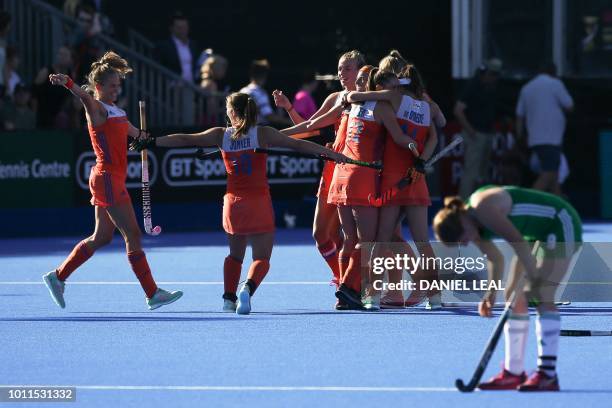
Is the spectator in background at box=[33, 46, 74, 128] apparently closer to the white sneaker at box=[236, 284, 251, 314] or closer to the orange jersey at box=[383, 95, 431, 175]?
the white sneaker at box=[236, 284, 251, 314]

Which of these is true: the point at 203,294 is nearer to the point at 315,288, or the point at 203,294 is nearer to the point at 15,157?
the point at 315,288

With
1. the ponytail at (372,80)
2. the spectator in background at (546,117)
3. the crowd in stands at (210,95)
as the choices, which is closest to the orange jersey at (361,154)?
the ponytail at (372,80)

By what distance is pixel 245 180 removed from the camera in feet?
37.2

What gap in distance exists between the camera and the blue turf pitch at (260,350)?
8.18m

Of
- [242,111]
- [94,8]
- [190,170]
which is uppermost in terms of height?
[94,8]

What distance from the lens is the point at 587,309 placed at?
38.5 ft

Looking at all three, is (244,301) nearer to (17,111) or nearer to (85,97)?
(85,97)

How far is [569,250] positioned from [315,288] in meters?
5.02

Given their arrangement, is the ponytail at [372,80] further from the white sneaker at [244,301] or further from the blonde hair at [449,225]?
the blonde hair at [449,225]

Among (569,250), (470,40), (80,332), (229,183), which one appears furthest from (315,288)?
(470,40)

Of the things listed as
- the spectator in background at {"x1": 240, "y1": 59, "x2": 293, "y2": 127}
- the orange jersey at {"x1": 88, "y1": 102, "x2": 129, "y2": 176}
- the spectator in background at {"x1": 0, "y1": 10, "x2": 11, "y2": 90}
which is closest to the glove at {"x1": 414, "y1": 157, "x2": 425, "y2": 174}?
the orange jersey at {"x1": 88, "y1": 102, "x2": 129, "y2": 176}

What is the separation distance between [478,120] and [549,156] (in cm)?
109

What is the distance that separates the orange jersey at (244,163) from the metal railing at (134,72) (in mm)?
8783

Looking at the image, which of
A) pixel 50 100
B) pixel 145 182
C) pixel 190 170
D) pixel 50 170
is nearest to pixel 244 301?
pixel 145 182
